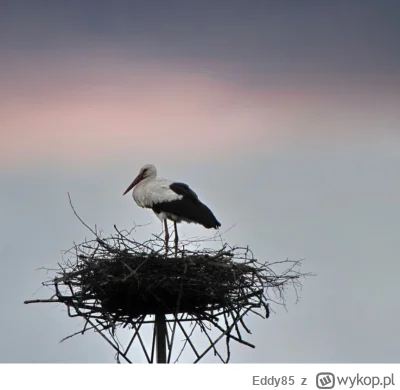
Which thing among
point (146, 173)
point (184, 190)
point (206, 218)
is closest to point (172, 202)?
point (184, 190)

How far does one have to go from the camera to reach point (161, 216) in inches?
340

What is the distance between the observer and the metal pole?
7266 mm

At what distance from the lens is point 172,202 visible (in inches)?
332

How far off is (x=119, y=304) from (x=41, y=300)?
575 mm

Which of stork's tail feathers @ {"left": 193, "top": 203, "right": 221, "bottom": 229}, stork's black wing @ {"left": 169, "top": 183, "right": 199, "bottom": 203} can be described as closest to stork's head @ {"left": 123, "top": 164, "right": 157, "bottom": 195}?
stork's black wing @ {"left": 169, "top": 183, "right": 199, "bottom": 203}

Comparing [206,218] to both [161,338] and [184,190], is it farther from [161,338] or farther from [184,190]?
[161,338]

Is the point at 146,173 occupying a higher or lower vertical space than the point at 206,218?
higher

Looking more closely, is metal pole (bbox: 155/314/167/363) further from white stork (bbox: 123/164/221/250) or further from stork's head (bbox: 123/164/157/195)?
stork's head (bbox: 123/164/157/195)

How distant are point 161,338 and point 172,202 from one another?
5.07 feet

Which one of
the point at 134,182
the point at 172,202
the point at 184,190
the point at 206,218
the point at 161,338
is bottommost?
the point at 161,338

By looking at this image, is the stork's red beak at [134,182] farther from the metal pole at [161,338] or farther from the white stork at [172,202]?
the metal pole at [161,338]

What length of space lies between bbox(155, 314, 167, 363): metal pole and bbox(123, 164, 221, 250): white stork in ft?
3.65
